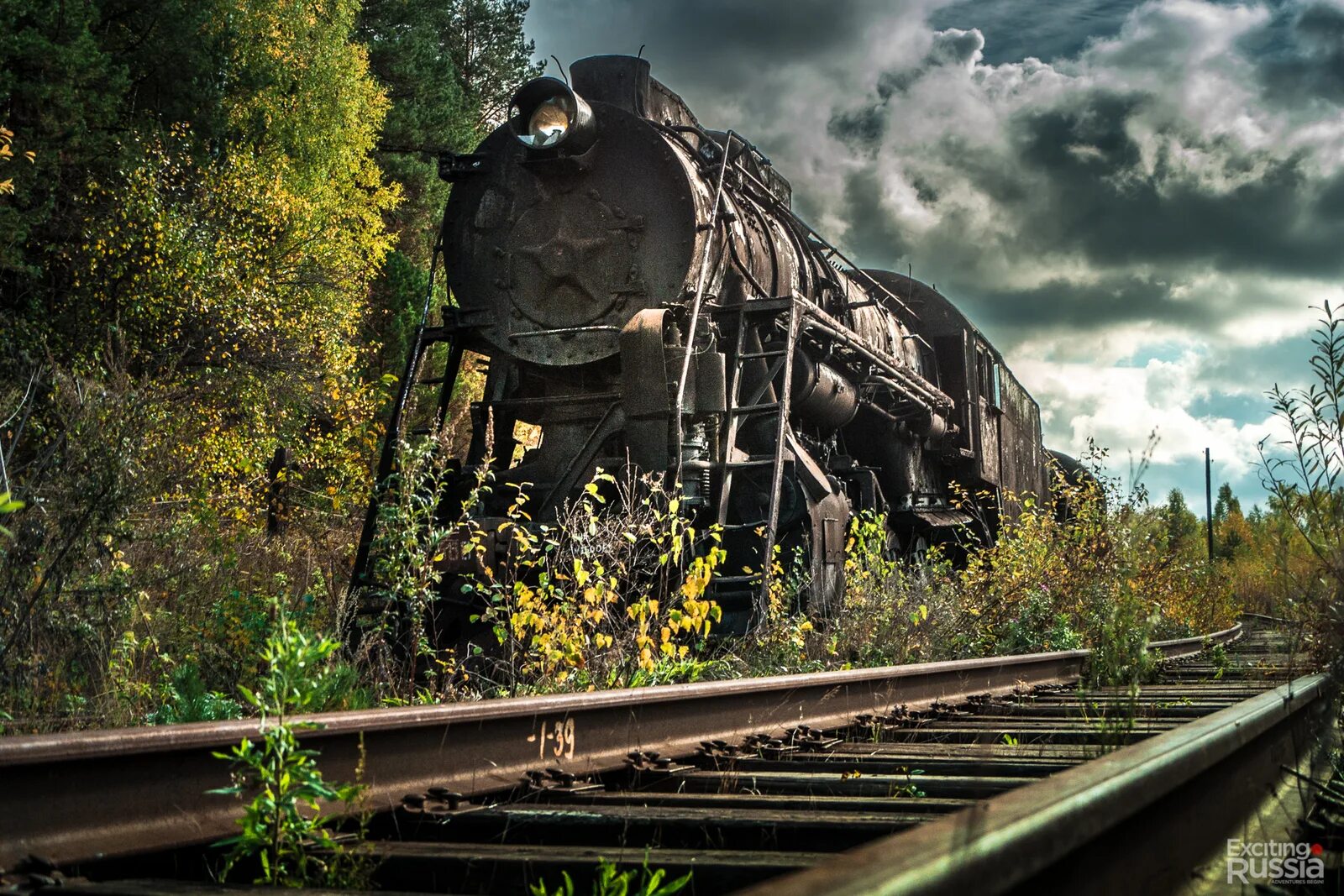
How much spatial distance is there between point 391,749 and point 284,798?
648mm

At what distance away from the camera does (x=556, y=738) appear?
3.25 meters

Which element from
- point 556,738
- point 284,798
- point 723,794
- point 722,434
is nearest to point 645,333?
point 722,434

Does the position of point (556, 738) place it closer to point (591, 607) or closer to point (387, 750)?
point (387, 750)

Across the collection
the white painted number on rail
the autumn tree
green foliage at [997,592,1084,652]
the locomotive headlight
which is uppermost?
the autumn tree

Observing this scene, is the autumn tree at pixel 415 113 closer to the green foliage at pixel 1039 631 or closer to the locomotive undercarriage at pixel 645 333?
the locomotive undercarriage at pixel 645 333

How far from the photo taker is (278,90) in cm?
2155

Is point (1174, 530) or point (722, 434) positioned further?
point (1174, 530)

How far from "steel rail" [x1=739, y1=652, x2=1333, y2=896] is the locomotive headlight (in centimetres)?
641

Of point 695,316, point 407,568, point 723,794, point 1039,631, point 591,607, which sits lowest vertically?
point 723,794

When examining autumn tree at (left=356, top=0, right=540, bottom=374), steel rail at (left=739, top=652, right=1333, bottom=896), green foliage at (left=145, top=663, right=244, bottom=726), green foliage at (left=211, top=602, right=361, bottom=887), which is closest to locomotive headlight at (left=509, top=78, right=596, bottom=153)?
green foliage at (left=145, top=663, right=244, bottom=726)

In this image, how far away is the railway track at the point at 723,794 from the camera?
168 cm

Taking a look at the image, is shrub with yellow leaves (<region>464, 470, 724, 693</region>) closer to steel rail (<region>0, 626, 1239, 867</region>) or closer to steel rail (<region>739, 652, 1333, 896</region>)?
steel rail (<region>0, 626, 1239, 867</region>)

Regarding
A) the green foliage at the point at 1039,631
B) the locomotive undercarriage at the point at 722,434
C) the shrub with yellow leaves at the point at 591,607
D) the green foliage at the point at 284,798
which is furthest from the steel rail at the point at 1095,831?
the green foliage at the point at 1039,631

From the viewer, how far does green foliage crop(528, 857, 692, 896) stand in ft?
6.05
